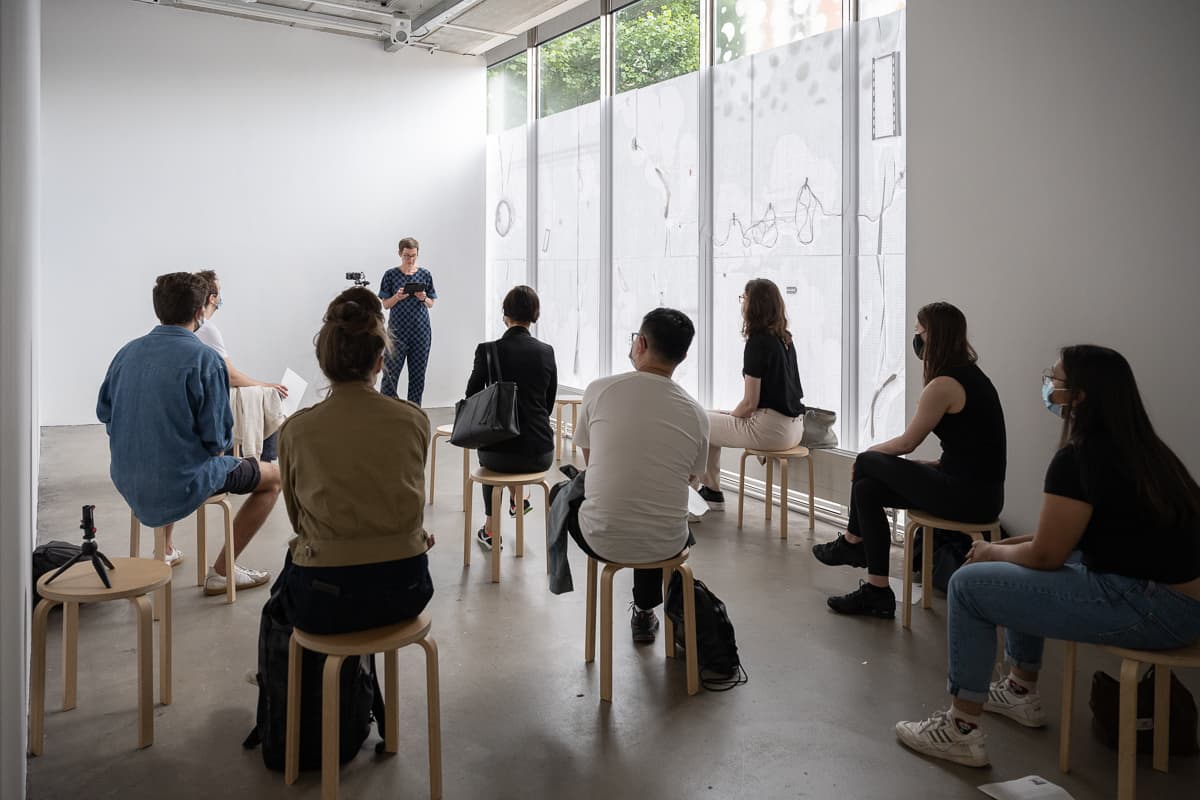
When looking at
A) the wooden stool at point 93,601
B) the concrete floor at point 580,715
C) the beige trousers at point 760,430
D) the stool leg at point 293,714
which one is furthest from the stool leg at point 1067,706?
the wooden stool at point 93,601

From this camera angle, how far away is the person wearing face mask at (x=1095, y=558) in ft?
7.27

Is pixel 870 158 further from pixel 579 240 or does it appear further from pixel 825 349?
pixel 579 240

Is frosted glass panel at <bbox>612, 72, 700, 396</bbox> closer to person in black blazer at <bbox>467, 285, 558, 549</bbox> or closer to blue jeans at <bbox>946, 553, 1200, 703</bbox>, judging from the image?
person in black blazer at <bbox>467, 285, 558, 549</bbox>

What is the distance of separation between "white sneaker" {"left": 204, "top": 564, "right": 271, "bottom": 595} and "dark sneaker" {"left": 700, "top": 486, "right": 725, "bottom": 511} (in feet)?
7.97

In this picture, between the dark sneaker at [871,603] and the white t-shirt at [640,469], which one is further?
the dark sneaker at [871,603]

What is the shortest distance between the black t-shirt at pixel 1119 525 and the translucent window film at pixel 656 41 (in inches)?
179

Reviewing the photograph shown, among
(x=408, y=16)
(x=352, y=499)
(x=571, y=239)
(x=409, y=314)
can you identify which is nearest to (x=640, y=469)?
(x=352, y=499)

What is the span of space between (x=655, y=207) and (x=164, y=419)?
4.19 m

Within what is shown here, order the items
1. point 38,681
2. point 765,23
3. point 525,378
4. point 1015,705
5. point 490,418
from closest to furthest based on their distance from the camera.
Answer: point 38,681, point 1015,705, point 490,418, point 525,378, point 765,23

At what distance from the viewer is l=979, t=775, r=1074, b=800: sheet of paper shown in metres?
2.30

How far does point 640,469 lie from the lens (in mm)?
2865

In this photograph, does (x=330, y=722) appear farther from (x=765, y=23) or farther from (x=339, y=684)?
(x=765, y=23)

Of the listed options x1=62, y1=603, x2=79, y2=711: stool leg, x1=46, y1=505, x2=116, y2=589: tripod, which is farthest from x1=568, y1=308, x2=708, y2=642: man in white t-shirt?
x1=62, y1=603, x2=79, y2=711: stool leg

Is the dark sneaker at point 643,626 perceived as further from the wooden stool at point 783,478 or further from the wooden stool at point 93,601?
the wooden stool at point 93,601
